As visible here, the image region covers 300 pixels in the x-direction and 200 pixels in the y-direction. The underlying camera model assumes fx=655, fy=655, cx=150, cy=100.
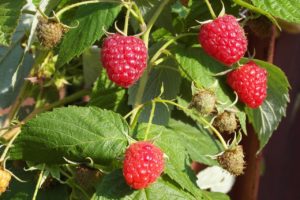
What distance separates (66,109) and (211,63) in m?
0.26

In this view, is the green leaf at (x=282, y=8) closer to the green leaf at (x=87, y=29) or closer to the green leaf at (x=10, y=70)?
the green leaf at (x=87, y=29)

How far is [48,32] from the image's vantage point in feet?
3.33

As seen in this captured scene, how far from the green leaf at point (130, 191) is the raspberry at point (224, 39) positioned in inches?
8.7

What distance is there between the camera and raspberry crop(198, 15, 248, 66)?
103 cm

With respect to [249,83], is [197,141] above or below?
below

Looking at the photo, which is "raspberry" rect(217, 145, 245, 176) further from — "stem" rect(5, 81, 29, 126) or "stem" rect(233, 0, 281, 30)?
"stem" rect(5, 81, 29, 126)

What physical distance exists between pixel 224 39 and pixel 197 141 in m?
0.33

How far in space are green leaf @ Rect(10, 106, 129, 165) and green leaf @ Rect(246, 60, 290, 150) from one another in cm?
30

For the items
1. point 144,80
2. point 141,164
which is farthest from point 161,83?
point 141,164

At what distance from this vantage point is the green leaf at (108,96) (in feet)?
3.89

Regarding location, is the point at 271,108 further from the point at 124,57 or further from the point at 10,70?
the point at 10,70

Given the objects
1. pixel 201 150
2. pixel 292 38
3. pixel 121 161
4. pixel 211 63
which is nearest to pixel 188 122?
pixel 201 150

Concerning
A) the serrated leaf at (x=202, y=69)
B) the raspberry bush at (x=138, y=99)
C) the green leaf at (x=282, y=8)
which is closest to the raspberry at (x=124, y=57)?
the raspberry bush at (x=138, y=99)

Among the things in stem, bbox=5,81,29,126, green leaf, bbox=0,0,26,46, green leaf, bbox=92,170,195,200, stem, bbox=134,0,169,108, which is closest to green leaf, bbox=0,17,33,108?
stem, bbox=5,81,29,126
